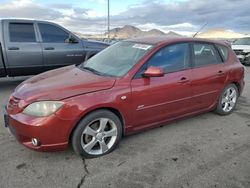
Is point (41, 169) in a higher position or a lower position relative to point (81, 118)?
lower

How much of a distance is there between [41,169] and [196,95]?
2655 millimetres

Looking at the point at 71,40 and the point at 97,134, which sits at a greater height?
the point at 71,40

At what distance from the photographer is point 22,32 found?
6.85 m

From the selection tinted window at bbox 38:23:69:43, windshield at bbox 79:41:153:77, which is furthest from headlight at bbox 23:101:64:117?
tinted window at bbox 38:23:69:43

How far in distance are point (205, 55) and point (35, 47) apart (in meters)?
4.48

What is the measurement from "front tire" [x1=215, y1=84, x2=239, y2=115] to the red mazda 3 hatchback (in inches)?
2.2

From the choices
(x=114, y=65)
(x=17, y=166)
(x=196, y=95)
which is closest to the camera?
(x=17, y=166)

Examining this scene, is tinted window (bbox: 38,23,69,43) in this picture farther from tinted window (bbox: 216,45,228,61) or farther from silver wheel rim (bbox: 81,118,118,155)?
silver wheel rim (bbox: 81,118,118,155)

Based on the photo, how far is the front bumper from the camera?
3.04 meters

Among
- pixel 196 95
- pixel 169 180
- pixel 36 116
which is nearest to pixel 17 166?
pixel 36 116

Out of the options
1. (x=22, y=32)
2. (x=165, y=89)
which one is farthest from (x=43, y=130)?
(x=22, y=32)

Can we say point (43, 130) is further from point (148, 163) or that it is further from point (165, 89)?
point (165, 89)

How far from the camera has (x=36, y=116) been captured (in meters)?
3.06

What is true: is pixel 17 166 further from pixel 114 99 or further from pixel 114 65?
pixel 114 65
